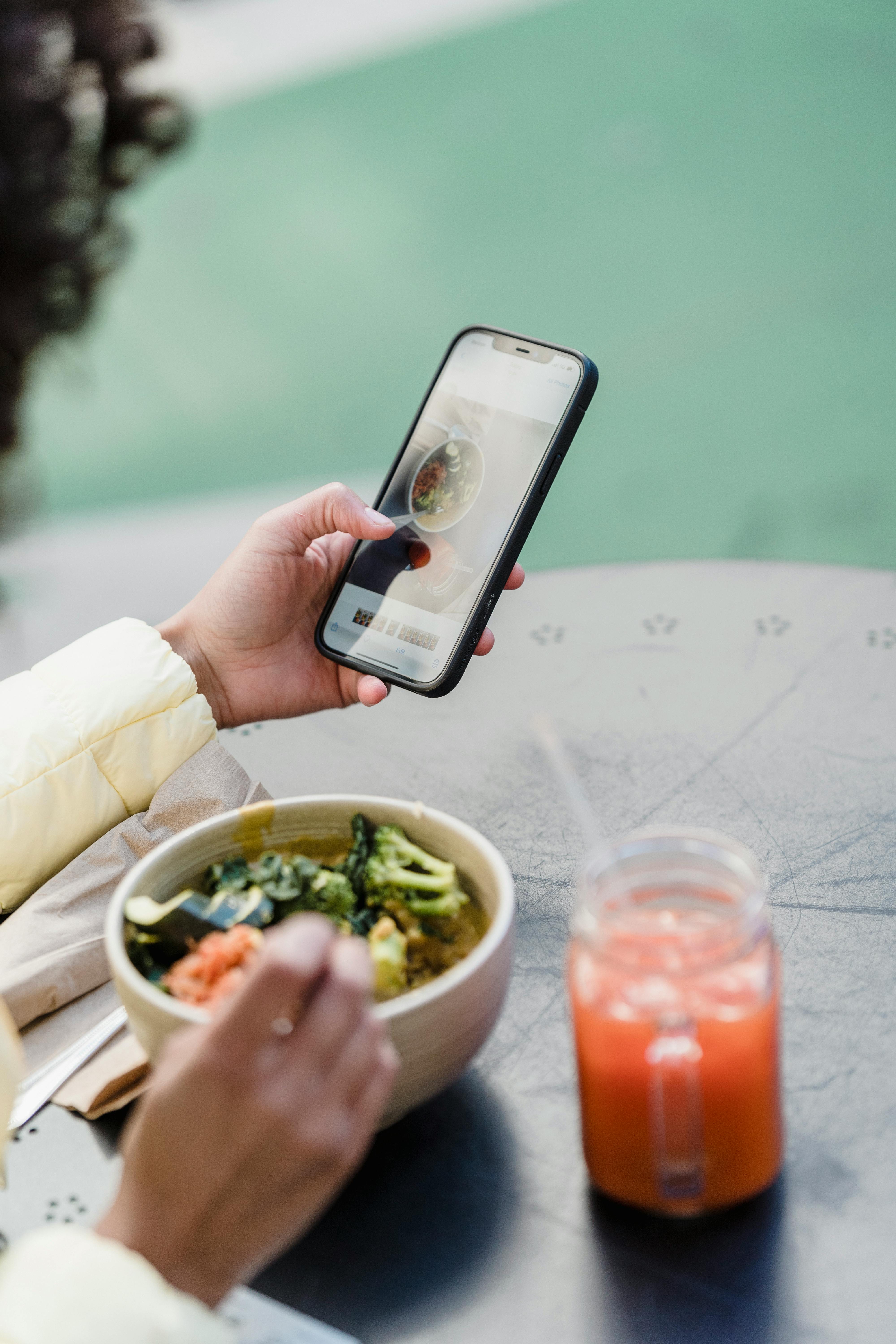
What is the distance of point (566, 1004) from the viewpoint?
721 mm

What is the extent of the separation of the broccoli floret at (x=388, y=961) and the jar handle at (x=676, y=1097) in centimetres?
15

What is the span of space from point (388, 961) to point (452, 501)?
0.53 m

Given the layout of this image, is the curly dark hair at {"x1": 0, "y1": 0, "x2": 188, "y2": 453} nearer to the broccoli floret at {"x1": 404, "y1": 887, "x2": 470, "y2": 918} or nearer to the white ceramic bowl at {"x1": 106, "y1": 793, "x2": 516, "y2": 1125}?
the white ceramic bowl at {"x1": 106, "y1": 793, "x2": 516, "y2": 1125}

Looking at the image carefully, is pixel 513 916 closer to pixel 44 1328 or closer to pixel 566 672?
pixel 44 1328

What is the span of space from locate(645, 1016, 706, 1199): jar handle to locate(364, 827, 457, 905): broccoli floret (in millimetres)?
180

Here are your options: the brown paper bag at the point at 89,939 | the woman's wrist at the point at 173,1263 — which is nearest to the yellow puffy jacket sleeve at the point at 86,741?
the brown paper bag at the point at 89,939

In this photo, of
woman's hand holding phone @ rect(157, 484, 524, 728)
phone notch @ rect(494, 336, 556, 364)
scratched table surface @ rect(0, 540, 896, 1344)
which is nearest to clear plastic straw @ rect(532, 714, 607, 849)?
scratched table surface @ rect(0, 540, 896, 1344)

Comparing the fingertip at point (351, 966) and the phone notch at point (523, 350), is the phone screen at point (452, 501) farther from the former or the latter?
the fingertip at point (351, 966)

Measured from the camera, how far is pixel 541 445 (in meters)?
1.00

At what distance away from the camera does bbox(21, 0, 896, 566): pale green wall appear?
15.1ft

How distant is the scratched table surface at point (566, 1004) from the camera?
546 mm

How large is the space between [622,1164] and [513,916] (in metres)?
0.13

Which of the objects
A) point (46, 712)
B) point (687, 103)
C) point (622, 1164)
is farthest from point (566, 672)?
point (687, 103)

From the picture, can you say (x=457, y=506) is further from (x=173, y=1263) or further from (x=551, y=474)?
(x=173, y=1263)
